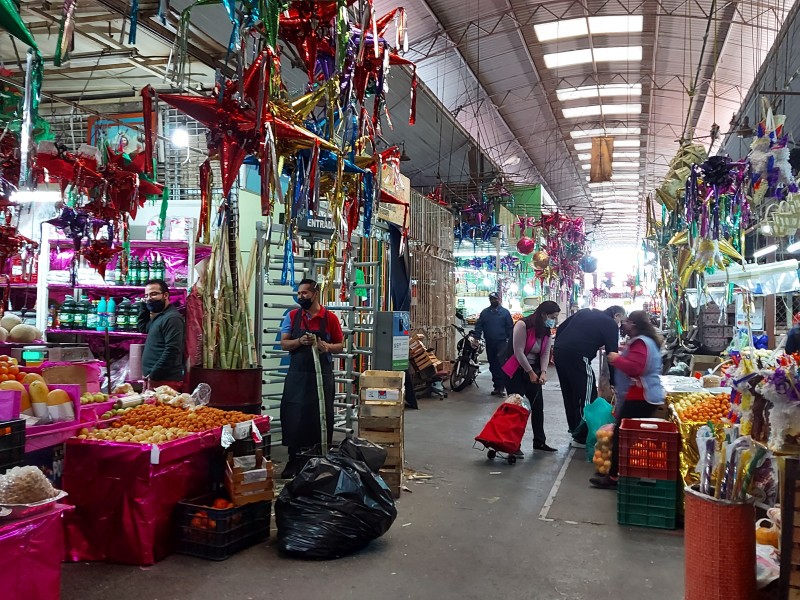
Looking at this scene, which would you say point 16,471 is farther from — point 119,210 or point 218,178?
point 218,178

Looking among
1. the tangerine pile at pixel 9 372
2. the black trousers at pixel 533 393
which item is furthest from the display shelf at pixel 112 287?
the black trousers at pixel 533 393

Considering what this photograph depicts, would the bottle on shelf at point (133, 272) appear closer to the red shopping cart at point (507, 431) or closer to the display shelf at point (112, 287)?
the display shelf at point (112, 287)

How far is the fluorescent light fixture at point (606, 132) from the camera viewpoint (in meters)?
19.9

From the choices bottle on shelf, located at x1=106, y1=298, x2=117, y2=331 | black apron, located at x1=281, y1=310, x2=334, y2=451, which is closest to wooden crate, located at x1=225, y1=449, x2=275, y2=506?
black apron, located at x1=281, y1=310, x2=334, y2=451

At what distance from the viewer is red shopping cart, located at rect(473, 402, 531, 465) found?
6461mm

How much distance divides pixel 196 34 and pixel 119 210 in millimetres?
3288

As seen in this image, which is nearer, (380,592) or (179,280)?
(380,592)

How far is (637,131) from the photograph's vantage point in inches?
797

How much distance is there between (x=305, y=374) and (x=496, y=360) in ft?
23.4

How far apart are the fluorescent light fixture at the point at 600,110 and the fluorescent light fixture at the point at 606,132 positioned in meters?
1.32

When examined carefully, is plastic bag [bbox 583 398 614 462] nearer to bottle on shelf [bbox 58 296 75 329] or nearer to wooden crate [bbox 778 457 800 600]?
wooden crate [bbox 778 457 800 600]

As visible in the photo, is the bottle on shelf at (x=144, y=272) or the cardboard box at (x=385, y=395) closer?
the cardboard box at (x=385, y=395)

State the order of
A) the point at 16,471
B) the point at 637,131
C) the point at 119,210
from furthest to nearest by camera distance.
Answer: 1. the point at 637,131
2. the point at 119,210
3. the point at 16,471

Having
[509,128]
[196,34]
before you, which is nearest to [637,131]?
[509,128]
